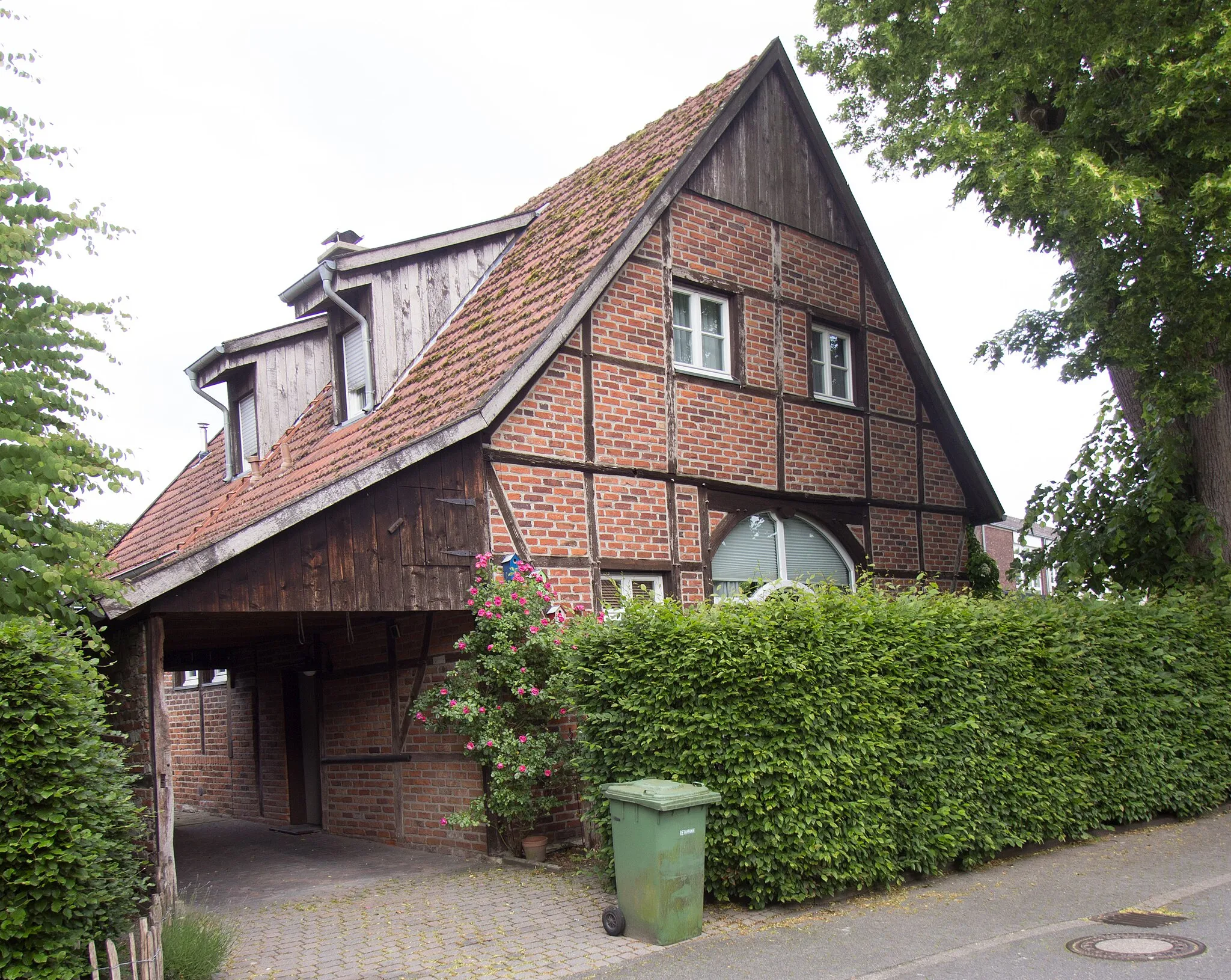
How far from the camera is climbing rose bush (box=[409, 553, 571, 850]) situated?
9.16m

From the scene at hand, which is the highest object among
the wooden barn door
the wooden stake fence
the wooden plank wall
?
the wooden plank wall

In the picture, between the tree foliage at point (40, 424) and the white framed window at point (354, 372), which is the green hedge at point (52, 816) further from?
the white framed window at point (354, 372)

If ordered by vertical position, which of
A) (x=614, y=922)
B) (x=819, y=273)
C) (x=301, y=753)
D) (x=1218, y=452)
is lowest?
(x=301, y=753)

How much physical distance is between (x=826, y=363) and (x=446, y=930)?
27.9 ft

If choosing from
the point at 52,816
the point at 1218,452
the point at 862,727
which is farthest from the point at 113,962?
the point at 1218,452

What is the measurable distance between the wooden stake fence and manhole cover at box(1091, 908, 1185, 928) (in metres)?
5.73

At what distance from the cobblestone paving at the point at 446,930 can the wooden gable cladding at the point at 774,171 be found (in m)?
7.56

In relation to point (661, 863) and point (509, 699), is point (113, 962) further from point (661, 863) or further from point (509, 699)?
point (509, 699)

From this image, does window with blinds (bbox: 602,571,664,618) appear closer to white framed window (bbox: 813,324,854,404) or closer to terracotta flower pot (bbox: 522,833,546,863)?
terracotta flower pot (bbox: 522,833,546,863)

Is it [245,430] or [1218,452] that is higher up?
[245,430]

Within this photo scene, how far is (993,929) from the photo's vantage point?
6.91 meters

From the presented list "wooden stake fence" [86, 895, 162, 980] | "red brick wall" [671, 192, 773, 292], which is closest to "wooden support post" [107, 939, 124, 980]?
"wooden stake fence" [86, 895, 162, 980]

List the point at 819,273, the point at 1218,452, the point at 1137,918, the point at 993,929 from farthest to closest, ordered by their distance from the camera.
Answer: the point at 819,273 → the point at 1218,452 → the point at 1137,918 → the point at 993,929

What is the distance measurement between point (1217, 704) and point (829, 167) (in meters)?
7.61
